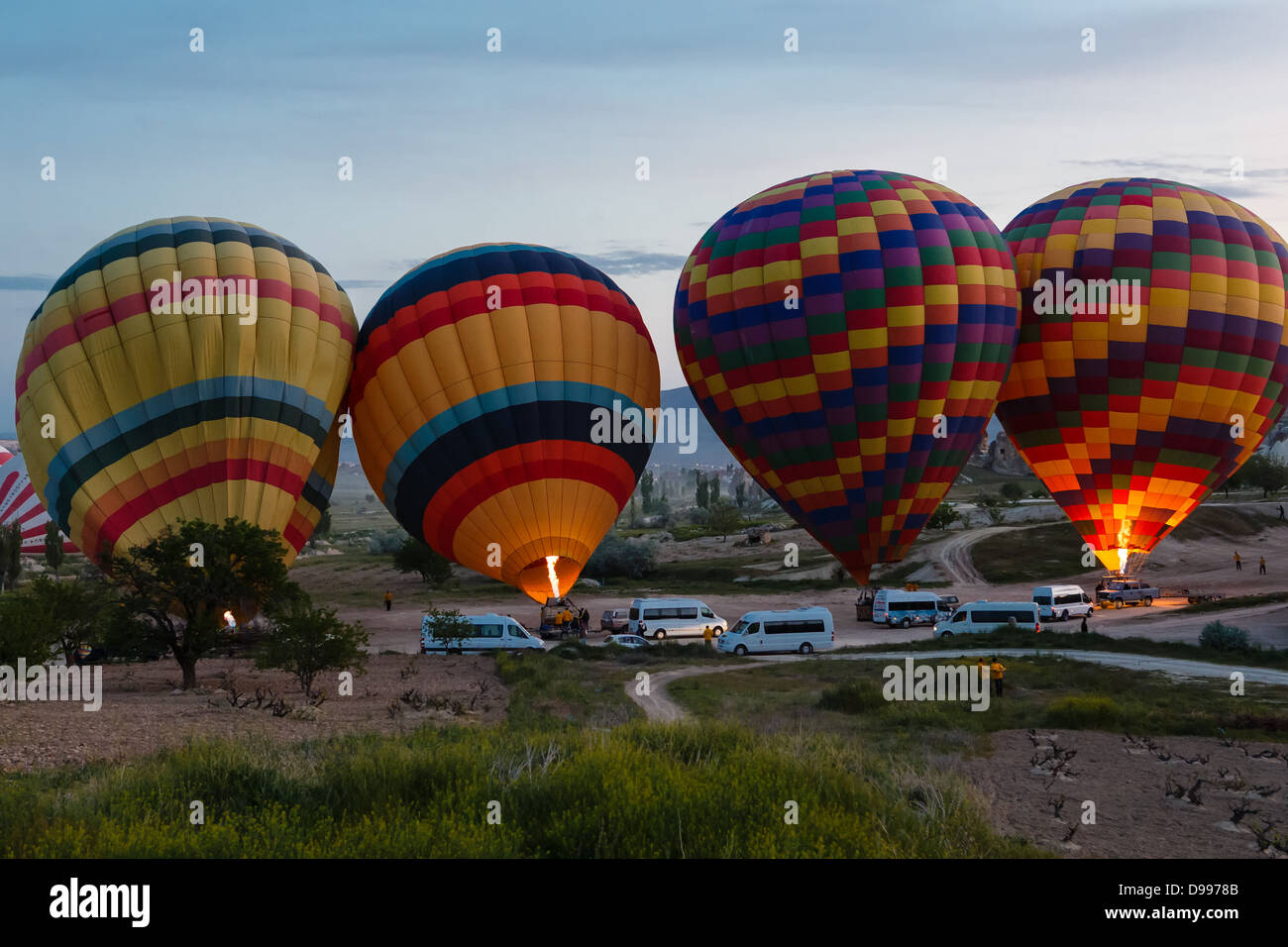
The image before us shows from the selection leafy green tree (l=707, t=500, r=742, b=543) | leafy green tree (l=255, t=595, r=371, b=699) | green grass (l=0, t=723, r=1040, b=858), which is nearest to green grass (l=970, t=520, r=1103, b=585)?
leafy green tree (l=707, t=500, r=742, b=543)

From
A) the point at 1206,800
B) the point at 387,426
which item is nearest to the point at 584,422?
the point at 387,426

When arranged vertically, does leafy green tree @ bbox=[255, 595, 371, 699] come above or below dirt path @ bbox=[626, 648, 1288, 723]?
above

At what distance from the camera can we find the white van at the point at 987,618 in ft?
124

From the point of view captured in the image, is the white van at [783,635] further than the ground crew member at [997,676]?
Yes

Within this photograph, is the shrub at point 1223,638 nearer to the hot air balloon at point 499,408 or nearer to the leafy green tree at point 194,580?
the hot air balloon at point 499,408

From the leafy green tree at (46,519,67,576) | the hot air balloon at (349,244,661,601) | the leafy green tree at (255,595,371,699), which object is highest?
the hot air balloon at (349,244,661,601)

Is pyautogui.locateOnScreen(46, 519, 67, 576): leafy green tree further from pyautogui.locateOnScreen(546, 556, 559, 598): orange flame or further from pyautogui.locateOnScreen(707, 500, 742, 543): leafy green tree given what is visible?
pyautogui.locateOnScreen(546, 556, 559, 598): orange flame

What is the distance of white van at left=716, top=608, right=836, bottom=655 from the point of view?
3531 cm

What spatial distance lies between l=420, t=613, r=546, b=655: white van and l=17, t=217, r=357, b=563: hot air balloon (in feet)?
23.6

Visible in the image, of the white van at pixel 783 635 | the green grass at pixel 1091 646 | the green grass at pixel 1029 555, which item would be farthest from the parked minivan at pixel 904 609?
the green grass at pixel 1029 555

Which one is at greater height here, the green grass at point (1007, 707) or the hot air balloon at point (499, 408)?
the hot air balloon at point (499, 408)

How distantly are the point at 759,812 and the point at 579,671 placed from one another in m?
19.3

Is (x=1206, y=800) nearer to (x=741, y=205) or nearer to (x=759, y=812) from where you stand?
(x=759, y=812)

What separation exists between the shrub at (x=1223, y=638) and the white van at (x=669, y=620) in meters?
15.6
